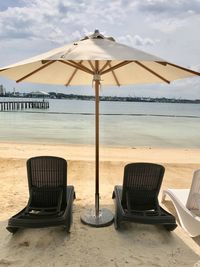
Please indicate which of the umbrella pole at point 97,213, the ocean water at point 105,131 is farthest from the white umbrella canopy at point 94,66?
the ocean water at point 105,131

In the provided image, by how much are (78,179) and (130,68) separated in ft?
9.86

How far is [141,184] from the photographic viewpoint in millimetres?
4137

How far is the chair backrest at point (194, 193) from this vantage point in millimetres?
3955

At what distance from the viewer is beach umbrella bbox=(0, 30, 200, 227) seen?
3.00 m

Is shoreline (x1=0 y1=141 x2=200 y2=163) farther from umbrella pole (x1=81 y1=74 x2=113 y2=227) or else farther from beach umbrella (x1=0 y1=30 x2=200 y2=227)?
umbrella pole (x1=81 y1=74 x2=113 y2=227)

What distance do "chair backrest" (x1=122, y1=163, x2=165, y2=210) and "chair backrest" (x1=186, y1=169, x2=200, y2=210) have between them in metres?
0.45

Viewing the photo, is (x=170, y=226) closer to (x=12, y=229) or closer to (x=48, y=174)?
(x=48, y=174)

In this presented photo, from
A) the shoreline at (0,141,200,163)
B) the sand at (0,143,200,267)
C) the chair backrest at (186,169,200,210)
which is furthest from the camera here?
the shoreline at (0,141,200,163)

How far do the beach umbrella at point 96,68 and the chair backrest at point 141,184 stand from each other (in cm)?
44

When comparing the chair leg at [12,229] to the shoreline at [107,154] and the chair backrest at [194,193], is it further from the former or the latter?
the shoreline at [107,154]

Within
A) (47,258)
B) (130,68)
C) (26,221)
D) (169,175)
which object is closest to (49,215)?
(26,221)

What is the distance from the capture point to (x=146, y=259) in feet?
10.6

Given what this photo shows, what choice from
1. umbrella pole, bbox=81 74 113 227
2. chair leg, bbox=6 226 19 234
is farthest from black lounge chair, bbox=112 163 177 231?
chair leg, bbox=6 226 19 234

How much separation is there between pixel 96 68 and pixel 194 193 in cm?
222
